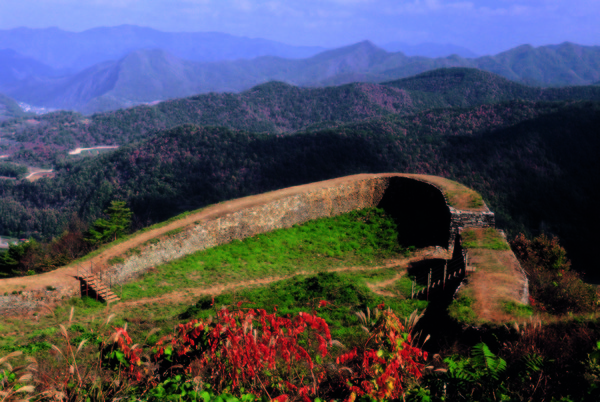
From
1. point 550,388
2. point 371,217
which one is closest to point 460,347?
point 550,388

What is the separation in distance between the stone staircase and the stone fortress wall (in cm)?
32

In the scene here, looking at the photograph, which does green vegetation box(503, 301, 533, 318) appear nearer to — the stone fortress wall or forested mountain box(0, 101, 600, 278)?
the stone fortress wall

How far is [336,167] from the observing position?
203ft

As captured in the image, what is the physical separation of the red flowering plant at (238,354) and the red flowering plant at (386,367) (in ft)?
1.51

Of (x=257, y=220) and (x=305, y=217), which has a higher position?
(x=257, y=220)

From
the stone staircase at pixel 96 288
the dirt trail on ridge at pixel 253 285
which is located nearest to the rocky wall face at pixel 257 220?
the stone staircase at pixel 96 288

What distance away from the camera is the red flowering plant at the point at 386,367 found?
4.26 metres

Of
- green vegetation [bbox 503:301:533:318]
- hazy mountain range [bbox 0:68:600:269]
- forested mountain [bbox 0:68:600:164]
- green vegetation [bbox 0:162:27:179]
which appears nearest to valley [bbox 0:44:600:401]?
green vegetation [bbox 503:301:533:318]

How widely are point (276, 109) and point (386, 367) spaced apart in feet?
468

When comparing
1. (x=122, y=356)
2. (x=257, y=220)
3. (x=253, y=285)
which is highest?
(x=122, y=356)

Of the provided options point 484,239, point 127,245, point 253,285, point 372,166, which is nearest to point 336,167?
point 372,166

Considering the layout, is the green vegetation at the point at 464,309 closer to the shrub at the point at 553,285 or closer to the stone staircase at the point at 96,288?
the shrub at the point at 553,285

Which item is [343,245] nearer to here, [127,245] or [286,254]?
[286,254]

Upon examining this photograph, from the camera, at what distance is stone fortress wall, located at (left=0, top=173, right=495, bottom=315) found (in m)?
17.4
